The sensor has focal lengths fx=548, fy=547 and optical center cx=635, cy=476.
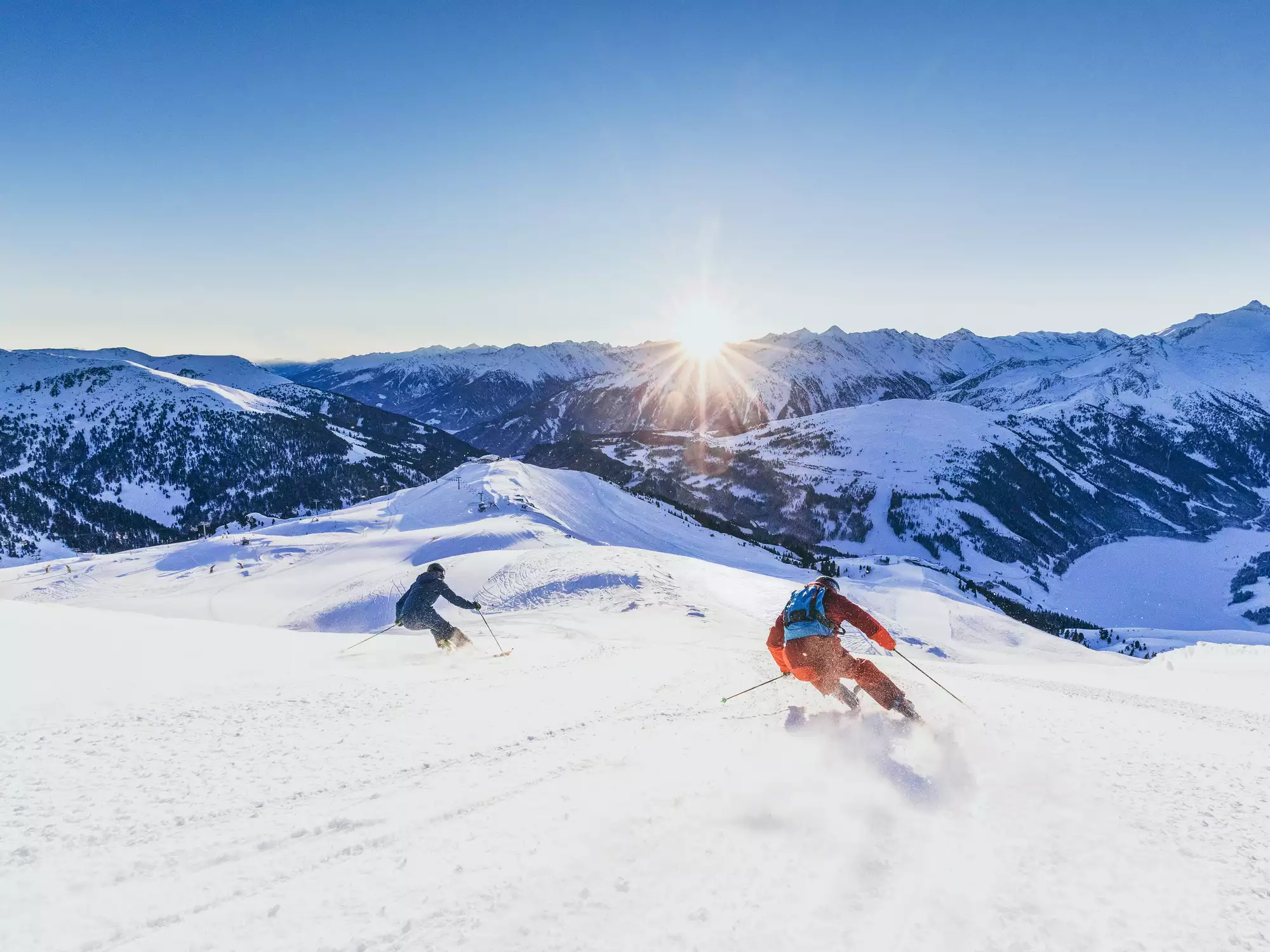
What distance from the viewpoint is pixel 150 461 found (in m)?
157

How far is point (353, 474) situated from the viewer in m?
169

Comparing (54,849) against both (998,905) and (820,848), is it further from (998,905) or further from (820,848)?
(998,905)

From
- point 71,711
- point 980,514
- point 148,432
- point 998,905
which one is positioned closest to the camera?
point 998,905

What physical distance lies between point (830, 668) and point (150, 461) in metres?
206

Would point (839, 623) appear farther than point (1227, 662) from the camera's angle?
No

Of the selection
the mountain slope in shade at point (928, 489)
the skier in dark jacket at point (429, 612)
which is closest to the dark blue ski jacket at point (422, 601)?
the skier in dark jacket at point (429, 612)

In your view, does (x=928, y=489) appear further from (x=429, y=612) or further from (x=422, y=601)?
(x=422, y=601)

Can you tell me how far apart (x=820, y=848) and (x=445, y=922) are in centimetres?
257

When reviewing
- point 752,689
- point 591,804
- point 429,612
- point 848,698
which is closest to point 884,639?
point 848,698

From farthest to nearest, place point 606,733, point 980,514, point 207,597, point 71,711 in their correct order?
1. point 980,514
2. point 207,597
3. point 606,733
4. point 71,711

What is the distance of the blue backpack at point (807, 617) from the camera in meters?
7.77

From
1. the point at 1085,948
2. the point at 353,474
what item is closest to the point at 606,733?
the point at 1085,948

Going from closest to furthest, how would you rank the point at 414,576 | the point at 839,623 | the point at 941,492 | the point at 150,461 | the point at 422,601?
the point at 839,623, the point at 422,601, the point at 414,576, the point at 941,492, the point at 150,461

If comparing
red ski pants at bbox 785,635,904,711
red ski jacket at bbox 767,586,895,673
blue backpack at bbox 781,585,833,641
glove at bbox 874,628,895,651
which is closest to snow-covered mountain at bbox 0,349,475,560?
red ski jacket at bbox 767,586,895,673
